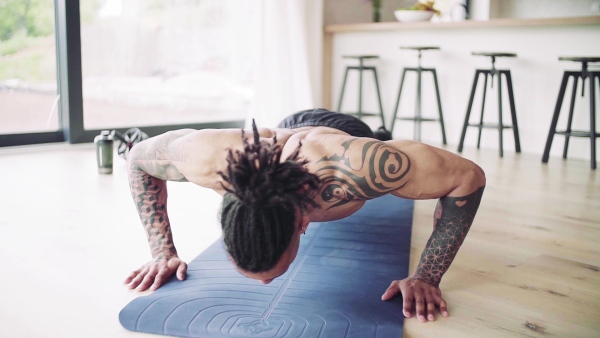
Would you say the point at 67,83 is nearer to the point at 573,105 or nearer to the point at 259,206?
the point at 259,206

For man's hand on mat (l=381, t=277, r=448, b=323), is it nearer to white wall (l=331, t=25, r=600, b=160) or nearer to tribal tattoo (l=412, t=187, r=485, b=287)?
tribal tattoo (l=412, t=187, r=485, b=287)

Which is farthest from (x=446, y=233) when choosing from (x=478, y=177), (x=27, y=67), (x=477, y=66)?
(x=477, y=66)

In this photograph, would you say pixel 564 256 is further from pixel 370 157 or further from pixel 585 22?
pixel 585 22

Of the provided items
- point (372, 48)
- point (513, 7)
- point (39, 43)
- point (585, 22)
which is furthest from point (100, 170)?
point (513, 7)

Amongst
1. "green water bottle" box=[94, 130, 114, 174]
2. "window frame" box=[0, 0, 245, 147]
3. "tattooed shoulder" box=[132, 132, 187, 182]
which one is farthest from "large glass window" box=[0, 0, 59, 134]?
"tattooed shoulder" box=[132, 132, 187, 182]

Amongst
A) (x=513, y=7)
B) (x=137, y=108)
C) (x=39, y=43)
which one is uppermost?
(x=513, y=7)

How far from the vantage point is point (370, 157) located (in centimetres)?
134

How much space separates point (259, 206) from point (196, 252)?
795 mm

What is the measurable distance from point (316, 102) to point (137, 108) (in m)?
1.55

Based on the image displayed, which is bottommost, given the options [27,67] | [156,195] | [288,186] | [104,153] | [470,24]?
[104,153]

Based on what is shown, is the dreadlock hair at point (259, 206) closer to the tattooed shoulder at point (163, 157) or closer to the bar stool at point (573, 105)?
the tattooed shoulder at point (163, 157)

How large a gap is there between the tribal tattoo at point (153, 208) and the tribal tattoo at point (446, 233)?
73 cm

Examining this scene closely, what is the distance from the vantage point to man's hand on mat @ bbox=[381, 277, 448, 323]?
148 cm

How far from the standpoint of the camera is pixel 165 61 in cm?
454
